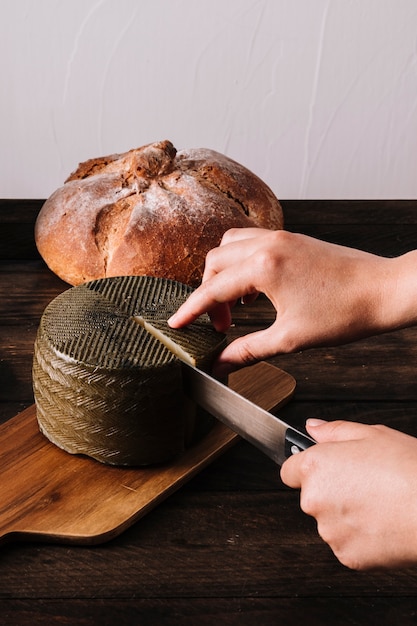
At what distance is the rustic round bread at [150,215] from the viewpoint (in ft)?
4.67

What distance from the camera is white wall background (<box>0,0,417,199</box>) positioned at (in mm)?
2020

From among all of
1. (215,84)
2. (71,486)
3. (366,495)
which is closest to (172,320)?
(71,486)

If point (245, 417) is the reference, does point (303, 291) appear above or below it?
above

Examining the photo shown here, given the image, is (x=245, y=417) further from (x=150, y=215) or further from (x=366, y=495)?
(x=150, y=215)

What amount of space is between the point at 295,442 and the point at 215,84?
56.8 inches

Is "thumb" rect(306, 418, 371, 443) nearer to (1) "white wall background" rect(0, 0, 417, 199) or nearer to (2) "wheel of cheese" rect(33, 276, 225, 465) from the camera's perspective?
(2) "wheel of cheese" rect(33, 276, 225, 465)

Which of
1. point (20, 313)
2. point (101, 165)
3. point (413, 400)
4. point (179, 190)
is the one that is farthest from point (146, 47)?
point (413, 400)

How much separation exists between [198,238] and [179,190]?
0.38 ft

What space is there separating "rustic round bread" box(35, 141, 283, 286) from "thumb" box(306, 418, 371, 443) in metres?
0.62

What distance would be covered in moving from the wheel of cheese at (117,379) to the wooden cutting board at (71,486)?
0.06ft

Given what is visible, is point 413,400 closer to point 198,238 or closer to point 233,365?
point 233,365

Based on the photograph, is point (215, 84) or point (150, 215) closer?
point (150, 215)

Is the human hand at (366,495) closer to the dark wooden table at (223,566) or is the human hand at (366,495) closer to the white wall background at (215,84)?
the dark wooden table at (223,566)

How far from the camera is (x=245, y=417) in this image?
943mm
